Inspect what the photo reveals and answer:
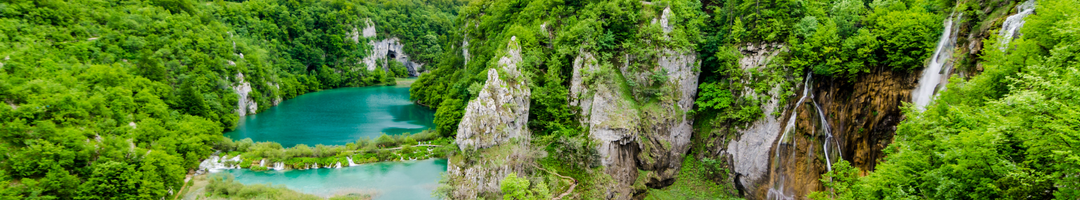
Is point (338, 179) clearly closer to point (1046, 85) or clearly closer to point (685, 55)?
point (685, 55)

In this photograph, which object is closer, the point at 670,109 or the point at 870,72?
the point at 870,72

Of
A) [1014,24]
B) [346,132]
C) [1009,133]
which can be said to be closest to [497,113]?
[1009,133]

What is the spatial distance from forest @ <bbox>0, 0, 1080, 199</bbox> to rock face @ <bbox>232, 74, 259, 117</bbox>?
14.1m

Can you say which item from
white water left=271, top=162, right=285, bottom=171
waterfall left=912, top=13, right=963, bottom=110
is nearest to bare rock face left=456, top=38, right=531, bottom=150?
white water left=271, top=162, right=285, bottom=171

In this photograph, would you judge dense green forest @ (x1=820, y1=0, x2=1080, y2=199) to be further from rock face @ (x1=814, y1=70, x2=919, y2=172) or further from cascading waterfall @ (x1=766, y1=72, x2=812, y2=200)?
cascading waterfall @ (x1=766, y1=72, x2=812, y2=200)

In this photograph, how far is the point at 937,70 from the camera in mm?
19453

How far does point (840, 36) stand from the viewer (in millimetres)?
24500

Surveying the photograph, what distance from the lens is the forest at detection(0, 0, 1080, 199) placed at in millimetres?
11711

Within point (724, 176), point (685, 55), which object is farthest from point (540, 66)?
point (724, 176)

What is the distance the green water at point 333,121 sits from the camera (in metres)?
47.9

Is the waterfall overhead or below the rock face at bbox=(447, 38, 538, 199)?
overhead

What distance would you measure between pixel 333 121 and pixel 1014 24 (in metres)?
57.6

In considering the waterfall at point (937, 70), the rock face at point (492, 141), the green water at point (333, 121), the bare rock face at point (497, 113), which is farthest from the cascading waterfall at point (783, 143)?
the green water at point (333, 121)

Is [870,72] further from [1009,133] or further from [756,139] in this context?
[1009,133]
